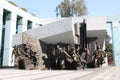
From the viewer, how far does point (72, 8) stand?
3750 centimetres

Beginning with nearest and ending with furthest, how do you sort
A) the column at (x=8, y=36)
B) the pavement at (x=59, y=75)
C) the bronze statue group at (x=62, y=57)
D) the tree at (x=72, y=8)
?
the pavement at (x=59, y=75), the bronze statue group at (x=62, y=57), the column at (x=8, y=36), the tree at (x=72, y=8)

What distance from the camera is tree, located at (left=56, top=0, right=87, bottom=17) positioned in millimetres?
37188

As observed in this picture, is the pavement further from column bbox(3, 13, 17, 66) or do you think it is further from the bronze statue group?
column bbox(3, 13, 17, 66)

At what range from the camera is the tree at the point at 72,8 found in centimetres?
3719

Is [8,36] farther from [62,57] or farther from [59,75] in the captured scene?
[59,75]

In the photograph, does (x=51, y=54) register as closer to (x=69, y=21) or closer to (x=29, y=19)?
(x=69, y=21)

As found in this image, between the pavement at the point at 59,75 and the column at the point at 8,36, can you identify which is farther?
the column at the point at 8,36

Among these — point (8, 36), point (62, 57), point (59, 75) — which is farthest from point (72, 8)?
point (59, 75)

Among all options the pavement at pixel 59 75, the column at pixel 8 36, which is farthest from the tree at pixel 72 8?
the pavement at pixel 59 75

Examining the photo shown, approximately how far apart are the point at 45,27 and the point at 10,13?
10.7 meters

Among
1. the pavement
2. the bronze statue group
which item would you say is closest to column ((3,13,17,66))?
the bronze statue group

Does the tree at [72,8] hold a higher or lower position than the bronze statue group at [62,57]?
higher

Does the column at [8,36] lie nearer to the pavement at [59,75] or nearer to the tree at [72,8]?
the tree at [72,8]

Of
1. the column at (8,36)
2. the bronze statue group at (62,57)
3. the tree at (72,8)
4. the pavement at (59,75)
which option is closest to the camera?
the pavement at (59,75)
